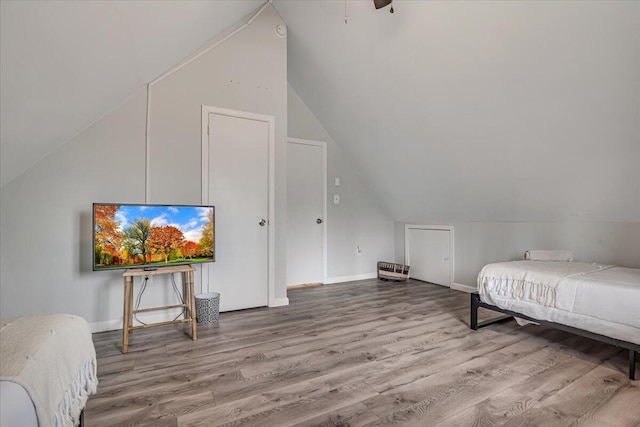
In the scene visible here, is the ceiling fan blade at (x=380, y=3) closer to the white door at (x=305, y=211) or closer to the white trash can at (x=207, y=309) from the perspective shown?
Answer: the white door at (x=305, y=211)

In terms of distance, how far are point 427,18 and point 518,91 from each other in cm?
88

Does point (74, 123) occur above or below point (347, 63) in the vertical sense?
below

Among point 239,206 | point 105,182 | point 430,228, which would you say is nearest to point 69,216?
→ point 105,182

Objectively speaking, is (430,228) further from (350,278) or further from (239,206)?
(239,206)

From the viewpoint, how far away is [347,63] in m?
3.33

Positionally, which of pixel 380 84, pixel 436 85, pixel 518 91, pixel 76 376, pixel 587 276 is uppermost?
pixel 380 84

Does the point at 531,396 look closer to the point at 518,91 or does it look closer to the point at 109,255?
the point at 518,91

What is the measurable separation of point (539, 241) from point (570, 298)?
1380mm

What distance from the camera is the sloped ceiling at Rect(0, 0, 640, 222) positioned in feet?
5.47

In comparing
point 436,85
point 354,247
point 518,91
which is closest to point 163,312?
point 354,247

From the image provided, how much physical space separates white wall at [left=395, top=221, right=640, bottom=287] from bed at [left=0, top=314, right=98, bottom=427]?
3.75 meters

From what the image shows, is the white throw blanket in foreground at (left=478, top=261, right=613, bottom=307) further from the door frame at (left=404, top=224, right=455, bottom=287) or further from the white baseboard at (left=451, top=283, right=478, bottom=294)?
the door frame at (left=404, top=224, right=455, bottom=287)

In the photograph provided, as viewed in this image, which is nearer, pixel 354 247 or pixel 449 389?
pixel 449 389

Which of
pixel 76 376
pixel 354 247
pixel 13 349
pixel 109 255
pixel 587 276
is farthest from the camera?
pixel 354 247
